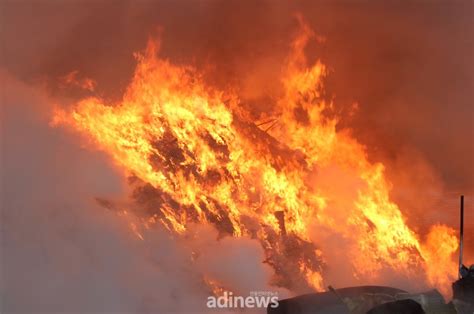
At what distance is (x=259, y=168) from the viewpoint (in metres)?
8.34

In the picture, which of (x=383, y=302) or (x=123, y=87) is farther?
(x=123, y=87)

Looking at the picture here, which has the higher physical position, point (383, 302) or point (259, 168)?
point (259, 168)

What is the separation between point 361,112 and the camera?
913cm

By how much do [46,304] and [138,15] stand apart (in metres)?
5.35

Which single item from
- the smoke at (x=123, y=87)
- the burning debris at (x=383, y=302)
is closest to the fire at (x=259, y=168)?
the smoke at (x=123, y=87)

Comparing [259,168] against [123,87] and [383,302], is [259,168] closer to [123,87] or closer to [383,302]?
[123,87]

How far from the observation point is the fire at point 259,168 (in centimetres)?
812

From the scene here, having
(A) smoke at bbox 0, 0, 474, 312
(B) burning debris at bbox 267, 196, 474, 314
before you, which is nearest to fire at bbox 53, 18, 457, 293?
(A) smoke at bbox 0, 0, 474, 312

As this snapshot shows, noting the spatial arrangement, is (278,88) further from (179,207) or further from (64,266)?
(64,266)

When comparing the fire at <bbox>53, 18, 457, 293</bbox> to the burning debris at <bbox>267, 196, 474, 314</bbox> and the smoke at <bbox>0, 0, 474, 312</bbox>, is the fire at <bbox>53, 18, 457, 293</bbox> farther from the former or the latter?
the burning debris at <bbox>267, 196, 474, 314</bbox>

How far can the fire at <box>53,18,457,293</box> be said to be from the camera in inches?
320

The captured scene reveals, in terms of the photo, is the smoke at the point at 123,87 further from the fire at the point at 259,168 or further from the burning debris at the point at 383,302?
the burning debris at the point at 383,302

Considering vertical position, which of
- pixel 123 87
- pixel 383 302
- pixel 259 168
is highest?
pixel 123 87

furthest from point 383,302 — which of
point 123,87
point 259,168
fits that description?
point 123,87
